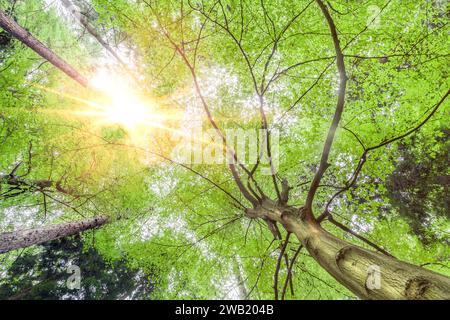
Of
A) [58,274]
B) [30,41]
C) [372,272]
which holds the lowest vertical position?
[372,272]

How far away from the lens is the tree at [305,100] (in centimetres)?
189

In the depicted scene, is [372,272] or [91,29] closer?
[372,272]

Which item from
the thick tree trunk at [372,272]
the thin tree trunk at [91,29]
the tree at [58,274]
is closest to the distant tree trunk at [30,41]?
the thin tree trunk at [91,29]

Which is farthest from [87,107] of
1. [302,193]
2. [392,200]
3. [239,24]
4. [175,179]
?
[392,200]

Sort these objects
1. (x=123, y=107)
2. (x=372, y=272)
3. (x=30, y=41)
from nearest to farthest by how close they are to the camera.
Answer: (x=372, y=272)
(x=30, y=41)
(x=123, y=107)

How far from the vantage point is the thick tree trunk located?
1059 millimetres

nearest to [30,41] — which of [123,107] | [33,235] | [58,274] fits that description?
[123,107]

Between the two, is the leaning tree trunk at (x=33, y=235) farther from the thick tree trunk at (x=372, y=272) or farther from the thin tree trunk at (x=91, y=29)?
the thick tree trunk at (x=372, y=272)

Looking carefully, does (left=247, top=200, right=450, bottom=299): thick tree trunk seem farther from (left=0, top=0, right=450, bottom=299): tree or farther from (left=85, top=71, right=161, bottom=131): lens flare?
(left=85, top=71, right=161, bottom=131): lens flare

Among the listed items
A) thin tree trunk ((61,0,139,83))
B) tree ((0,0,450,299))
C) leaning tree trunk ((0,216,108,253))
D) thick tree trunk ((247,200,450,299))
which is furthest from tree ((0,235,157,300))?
thick tree trunk ((247,200,450,299))

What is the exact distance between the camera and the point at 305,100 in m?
3.30

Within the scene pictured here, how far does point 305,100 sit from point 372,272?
2.59 m

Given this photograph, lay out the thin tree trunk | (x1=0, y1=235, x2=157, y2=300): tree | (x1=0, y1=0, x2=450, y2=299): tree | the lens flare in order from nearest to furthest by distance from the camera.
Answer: (x1=0, y1=0, x2=450, y2=299): tree
the lens flare
the thin tree trunk
(x1=0, y1=235, x2=157, y2=300): tree

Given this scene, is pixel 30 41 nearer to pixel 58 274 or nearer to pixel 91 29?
pixel 91 29
